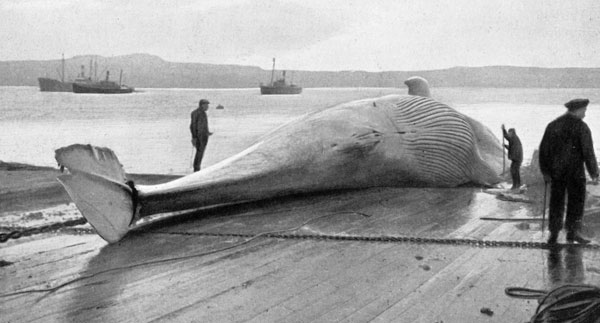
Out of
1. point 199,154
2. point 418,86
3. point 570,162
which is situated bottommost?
point 199,154

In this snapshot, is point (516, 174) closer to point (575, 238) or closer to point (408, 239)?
point (575, 238)

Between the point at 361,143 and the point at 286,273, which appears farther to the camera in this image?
the point at 361,143

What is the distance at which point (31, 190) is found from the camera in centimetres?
898

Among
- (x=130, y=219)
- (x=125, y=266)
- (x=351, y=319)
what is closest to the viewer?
(x=351, y=319)

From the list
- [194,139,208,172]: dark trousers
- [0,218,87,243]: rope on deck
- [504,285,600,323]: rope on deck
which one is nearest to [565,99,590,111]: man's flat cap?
[504,285,600,323]: rope on deck

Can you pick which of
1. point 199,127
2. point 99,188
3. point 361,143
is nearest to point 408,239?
point 361,143

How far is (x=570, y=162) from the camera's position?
18.4 ft

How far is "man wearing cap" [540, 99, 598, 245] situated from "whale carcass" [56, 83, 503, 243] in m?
2.76

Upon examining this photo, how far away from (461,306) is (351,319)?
2.49ft

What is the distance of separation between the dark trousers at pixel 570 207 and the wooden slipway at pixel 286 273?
0.30 meters

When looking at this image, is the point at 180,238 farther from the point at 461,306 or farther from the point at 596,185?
the point at 596,185

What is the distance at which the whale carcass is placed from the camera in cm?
538

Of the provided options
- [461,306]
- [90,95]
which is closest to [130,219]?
[461,306]

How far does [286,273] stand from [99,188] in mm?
1875
